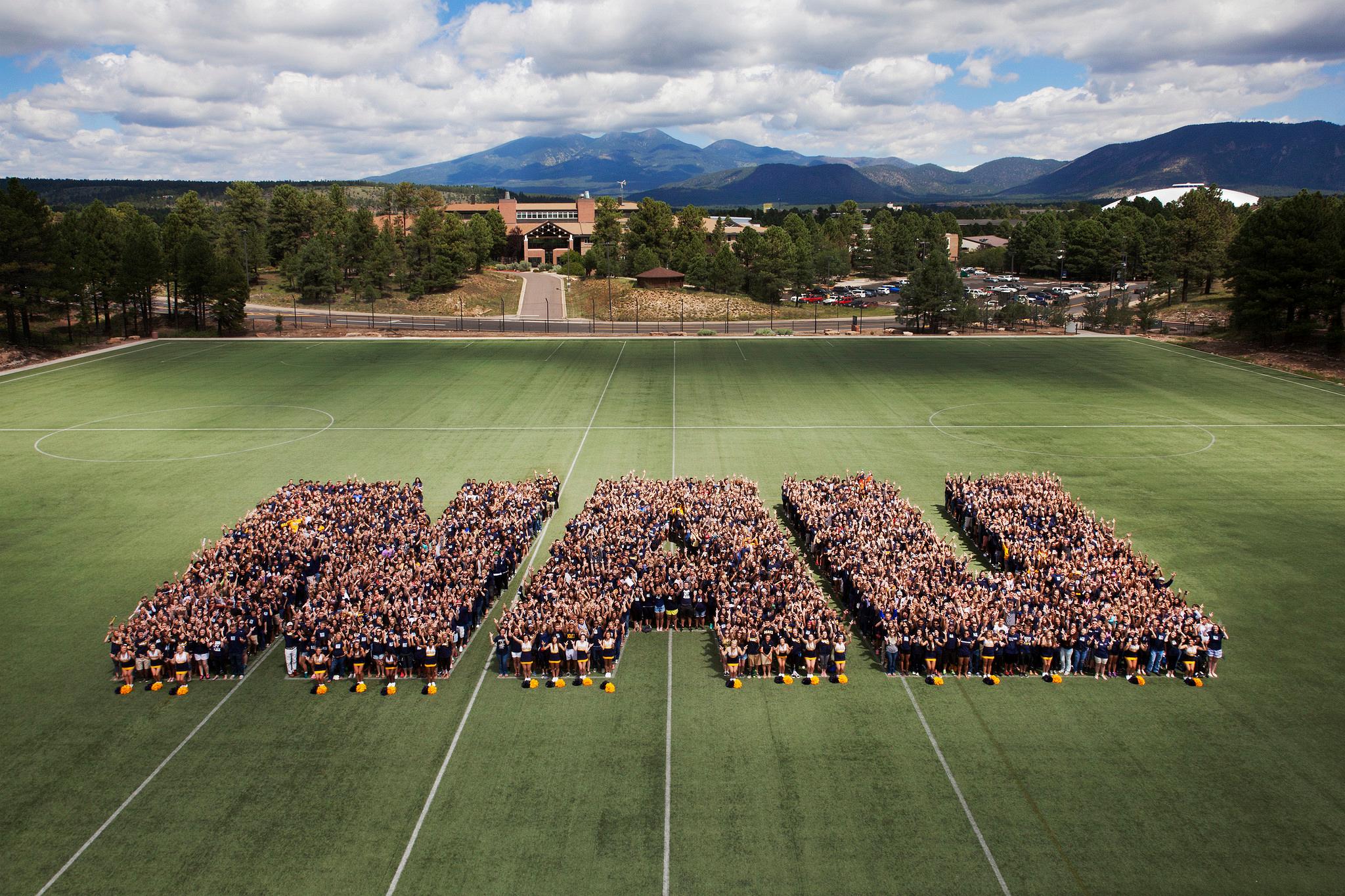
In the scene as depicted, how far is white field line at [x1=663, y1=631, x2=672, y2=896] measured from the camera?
14523 millimetres

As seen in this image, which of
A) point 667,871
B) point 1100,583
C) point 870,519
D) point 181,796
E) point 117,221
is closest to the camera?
point 667,871

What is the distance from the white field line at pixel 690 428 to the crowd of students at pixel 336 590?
1517 centimetres

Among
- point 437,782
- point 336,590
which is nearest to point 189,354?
point 336,590

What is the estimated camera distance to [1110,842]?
48.8 feet

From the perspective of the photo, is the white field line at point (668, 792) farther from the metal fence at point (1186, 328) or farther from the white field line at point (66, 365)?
the metal fence at point (1186, 328)

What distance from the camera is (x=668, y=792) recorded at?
53.5ft

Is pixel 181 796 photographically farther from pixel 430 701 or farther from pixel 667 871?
pixel 667 871

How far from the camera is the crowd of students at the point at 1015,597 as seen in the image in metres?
20.2

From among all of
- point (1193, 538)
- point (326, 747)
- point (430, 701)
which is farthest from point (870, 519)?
point (326, 747)

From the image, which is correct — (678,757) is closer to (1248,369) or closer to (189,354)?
(1248,369)

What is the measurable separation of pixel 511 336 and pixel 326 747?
64.5 meters

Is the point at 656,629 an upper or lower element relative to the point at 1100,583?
lower

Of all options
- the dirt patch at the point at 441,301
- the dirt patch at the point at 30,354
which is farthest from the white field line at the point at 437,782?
the dirt patch at the point at 441,301

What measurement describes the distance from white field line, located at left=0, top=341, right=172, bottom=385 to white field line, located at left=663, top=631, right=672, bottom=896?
57374 millimetres
